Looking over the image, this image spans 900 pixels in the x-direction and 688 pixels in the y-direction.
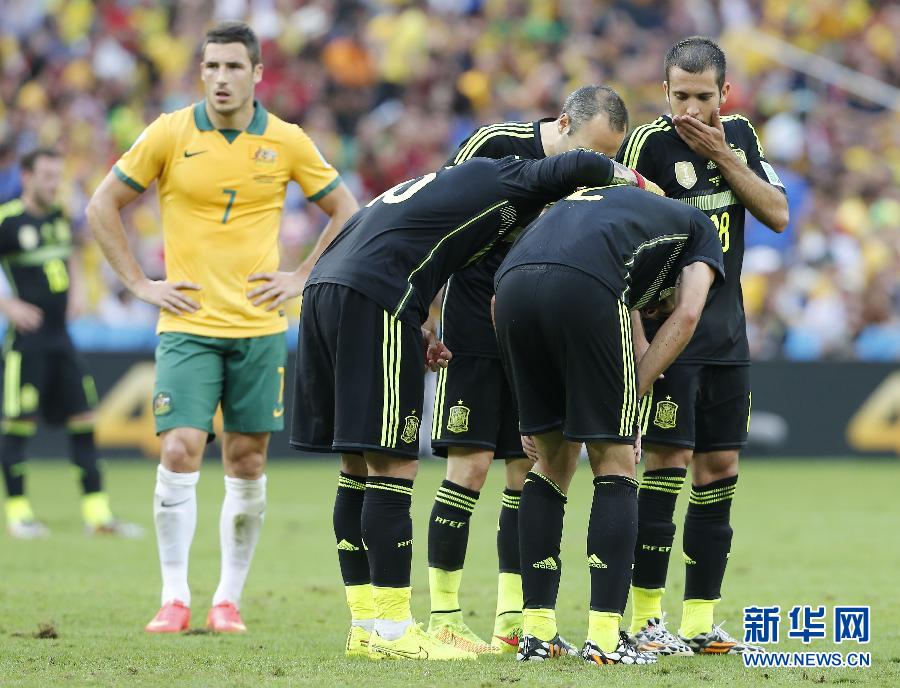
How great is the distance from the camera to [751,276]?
18.6m

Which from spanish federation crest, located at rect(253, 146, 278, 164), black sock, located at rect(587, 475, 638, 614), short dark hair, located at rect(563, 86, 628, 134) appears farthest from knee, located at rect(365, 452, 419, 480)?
spanish federation crest, located at rect(253, 146, 278, 164)

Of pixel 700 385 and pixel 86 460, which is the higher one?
pixel 700 385

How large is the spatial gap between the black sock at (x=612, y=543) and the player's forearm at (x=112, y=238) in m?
2.80

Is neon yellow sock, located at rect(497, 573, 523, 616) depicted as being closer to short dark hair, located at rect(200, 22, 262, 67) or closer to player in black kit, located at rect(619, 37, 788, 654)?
player in black kit, located at rect(619, 37, 788, 654)

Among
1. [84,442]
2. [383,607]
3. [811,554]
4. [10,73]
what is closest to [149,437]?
[84,442]

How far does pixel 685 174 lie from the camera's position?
6.55 m

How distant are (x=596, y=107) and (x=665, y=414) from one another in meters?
1.35

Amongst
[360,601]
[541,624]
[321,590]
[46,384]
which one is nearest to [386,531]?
[360,601]

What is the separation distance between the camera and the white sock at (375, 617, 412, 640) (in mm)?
6031

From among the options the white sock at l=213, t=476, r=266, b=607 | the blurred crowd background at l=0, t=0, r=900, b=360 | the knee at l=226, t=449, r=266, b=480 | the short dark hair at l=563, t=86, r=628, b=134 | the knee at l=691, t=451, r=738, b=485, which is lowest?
the white sock at l=213, t=476, r=266, b=607

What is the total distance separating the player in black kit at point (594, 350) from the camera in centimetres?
573

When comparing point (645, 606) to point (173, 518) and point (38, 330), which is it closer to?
point (173, 518)

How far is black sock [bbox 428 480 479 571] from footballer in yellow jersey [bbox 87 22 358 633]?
1.18 meters

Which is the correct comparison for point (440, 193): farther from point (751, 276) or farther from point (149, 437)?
point (751, 276)
